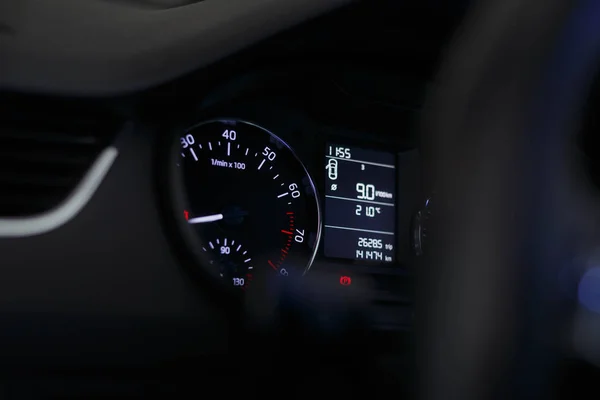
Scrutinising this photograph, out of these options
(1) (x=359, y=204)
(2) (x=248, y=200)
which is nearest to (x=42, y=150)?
(2) (x=248, y=200)

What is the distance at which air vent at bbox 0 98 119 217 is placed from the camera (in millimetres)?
1081

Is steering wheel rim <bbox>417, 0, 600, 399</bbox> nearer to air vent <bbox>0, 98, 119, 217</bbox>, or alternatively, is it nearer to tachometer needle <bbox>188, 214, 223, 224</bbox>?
air vent <bbox>0, 98, 119, 217</bbox>

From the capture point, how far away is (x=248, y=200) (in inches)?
69.4

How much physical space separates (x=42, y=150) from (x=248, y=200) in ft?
2.22

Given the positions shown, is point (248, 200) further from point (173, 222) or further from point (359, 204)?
point (173, 222)

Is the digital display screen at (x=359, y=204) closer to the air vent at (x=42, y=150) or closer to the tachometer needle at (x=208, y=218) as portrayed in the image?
the tachometer needle at (x=208, y=218)

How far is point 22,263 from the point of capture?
107 cm

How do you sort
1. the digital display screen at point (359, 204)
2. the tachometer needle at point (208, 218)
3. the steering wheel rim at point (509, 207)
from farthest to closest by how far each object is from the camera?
the digital display screen at point (359, 204), the tachometer needle at point (208, 218), the steering wheel rim at point (509, 207)

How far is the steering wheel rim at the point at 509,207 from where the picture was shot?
443 millimetres

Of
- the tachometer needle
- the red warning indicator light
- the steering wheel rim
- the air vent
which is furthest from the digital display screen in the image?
the steering wheel rim

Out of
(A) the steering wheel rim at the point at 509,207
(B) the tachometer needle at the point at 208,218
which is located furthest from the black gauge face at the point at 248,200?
(A) the steering wheel rim at the point at 509,207
